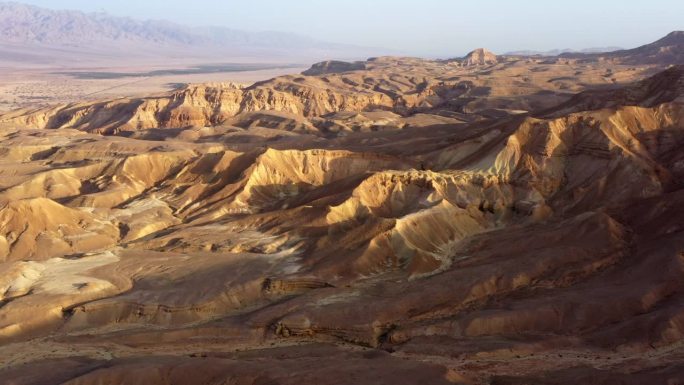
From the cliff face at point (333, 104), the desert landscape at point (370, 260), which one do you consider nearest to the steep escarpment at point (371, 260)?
the desert landscape at point (370, 260)

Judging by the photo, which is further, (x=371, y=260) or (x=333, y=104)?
(x=333, y=104)

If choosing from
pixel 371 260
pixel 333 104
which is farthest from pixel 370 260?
pixel 333 104

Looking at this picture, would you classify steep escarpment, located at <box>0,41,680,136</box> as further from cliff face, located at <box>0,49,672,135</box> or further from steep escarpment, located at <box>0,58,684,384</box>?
steep escarpment, located at <box>0,58,684,384</box>

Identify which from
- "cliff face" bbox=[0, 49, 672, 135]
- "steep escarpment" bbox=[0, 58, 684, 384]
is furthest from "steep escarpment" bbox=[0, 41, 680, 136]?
"steep escarpment" bbox=[0, 58, 684, 384]

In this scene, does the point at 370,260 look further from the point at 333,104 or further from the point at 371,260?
the point at 333,104

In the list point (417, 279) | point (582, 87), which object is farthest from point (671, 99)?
point (582, 87)

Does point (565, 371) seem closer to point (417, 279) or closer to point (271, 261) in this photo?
point (417, 279)

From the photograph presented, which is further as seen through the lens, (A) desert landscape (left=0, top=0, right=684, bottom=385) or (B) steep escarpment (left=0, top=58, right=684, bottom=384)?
(B) steep escarpment (left=0, top=58, right=684, bottom=384)

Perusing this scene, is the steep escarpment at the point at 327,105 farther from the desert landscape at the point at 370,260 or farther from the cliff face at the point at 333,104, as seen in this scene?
the desert landscape at the point at 370,260

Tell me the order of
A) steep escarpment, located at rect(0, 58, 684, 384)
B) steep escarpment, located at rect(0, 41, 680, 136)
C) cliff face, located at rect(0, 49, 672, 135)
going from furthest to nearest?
cliff face, located at rect(0, 49, 672, 135), steep escarpment, located at rect(0, 41, 680, 136), steep escarpment, located at rect(0, 58, 684, 384)
